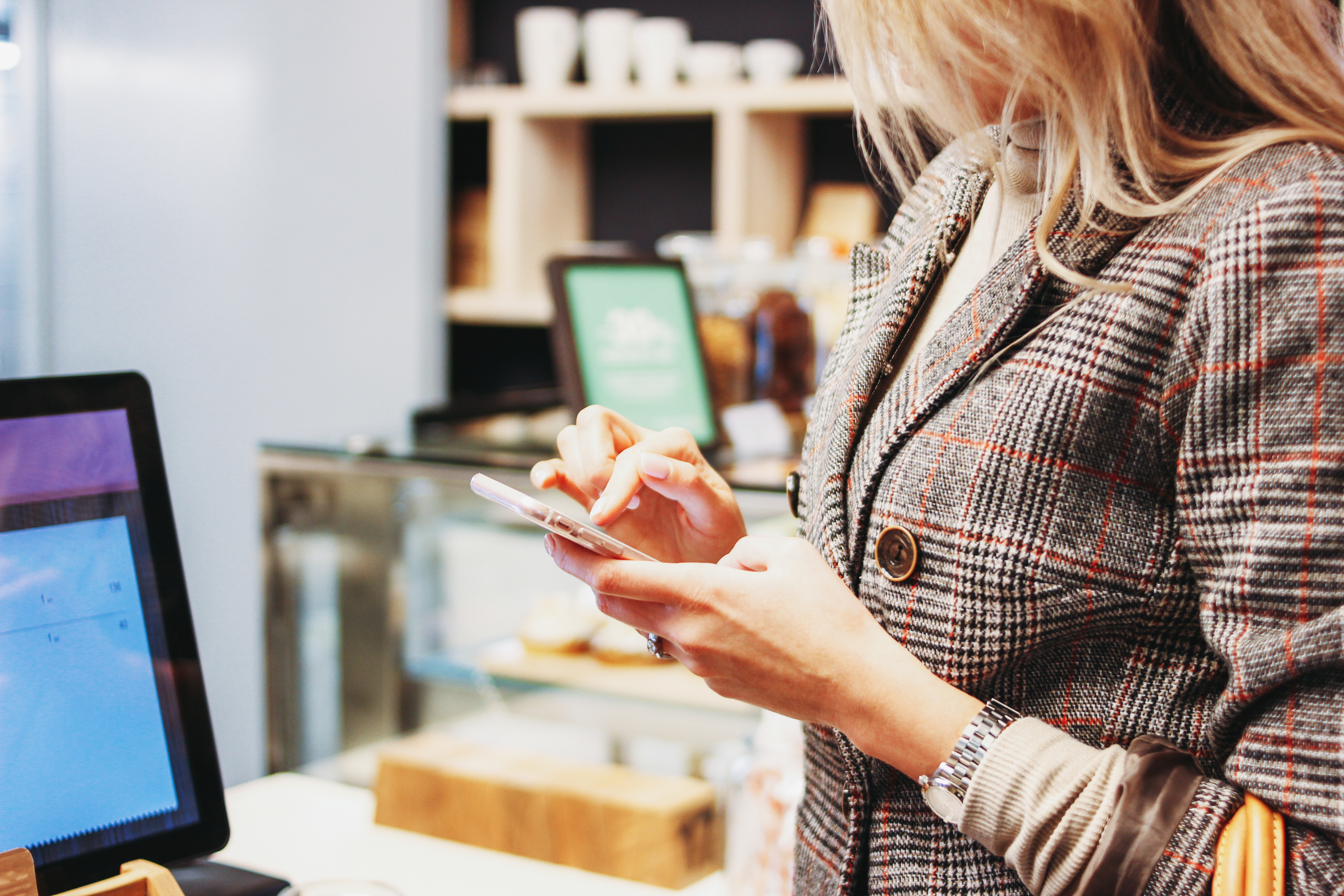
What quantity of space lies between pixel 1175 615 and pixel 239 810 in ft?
2.68

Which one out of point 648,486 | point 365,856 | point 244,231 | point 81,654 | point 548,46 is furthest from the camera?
point 548,46

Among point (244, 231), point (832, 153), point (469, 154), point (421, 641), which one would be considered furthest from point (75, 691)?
point (469, 154)

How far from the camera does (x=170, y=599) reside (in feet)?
2.37

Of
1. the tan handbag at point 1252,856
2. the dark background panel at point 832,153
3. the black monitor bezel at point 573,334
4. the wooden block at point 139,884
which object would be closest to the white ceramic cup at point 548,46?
the dark background panel at point 832,153

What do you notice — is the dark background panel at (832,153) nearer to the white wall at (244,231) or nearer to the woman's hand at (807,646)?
the white wall at (244,231)

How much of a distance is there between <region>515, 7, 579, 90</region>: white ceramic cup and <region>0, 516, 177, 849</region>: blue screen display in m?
2.21

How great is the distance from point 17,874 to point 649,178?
2559mm

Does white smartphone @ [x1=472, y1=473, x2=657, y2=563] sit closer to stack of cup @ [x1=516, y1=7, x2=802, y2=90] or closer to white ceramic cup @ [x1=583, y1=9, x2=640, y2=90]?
stack of cup @ [x1=516, y1=7, x2=802, y2=90]

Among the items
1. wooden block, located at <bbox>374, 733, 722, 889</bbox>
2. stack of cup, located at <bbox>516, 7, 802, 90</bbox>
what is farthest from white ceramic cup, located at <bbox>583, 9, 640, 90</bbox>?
wooden block, located at <bbox>374, 733, 722, 889</bbox>

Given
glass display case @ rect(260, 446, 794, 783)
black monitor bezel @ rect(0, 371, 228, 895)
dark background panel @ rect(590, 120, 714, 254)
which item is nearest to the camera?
black monitor bezel @ rect(0, 371, 228, 895)

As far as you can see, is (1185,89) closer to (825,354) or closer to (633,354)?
(633,354)

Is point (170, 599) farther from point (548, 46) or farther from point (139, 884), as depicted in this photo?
point (548, 46)

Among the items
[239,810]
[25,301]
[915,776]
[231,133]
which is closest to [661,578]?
[915,776]

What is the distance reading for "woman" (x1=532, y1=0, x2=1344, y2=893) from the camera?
57cm
